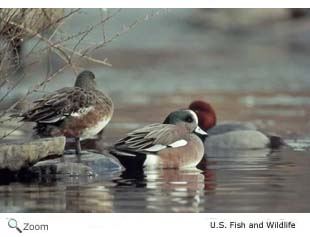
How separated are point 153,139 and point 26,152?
17.9 inches

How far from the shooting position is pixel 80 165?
3945mm

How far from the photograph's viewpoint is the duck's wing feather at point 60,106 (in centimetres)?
392

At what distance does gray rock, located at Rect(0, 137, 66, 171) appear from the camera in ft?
12.8

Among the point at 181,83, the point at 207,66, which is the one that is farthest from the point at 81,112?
the point at 207,66

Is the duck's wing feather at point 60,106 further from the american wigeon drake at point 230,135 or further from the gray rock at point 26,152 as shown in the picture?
the american wigeon drake at point 230,135

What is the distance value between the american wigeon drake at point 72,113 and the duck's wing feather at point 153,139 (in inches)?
5.3

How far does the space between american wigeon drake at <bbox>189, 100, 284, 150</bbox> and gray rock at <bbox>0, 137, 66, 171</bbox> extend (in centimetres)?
72

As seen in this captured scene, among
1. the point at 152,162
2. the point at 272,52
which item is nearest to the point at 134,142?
the point at 152,162

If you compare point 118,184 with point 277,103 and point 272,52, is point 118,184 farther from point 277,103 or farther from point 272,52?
point 272,52

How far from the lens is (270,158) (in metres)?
4.17

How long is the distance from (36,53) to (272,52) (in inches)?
93.1

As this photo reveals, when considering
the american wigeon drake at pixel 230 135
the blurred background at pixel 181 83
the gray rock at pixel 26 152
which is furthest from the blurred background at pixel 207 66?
the gray rock at pixel 26 152
